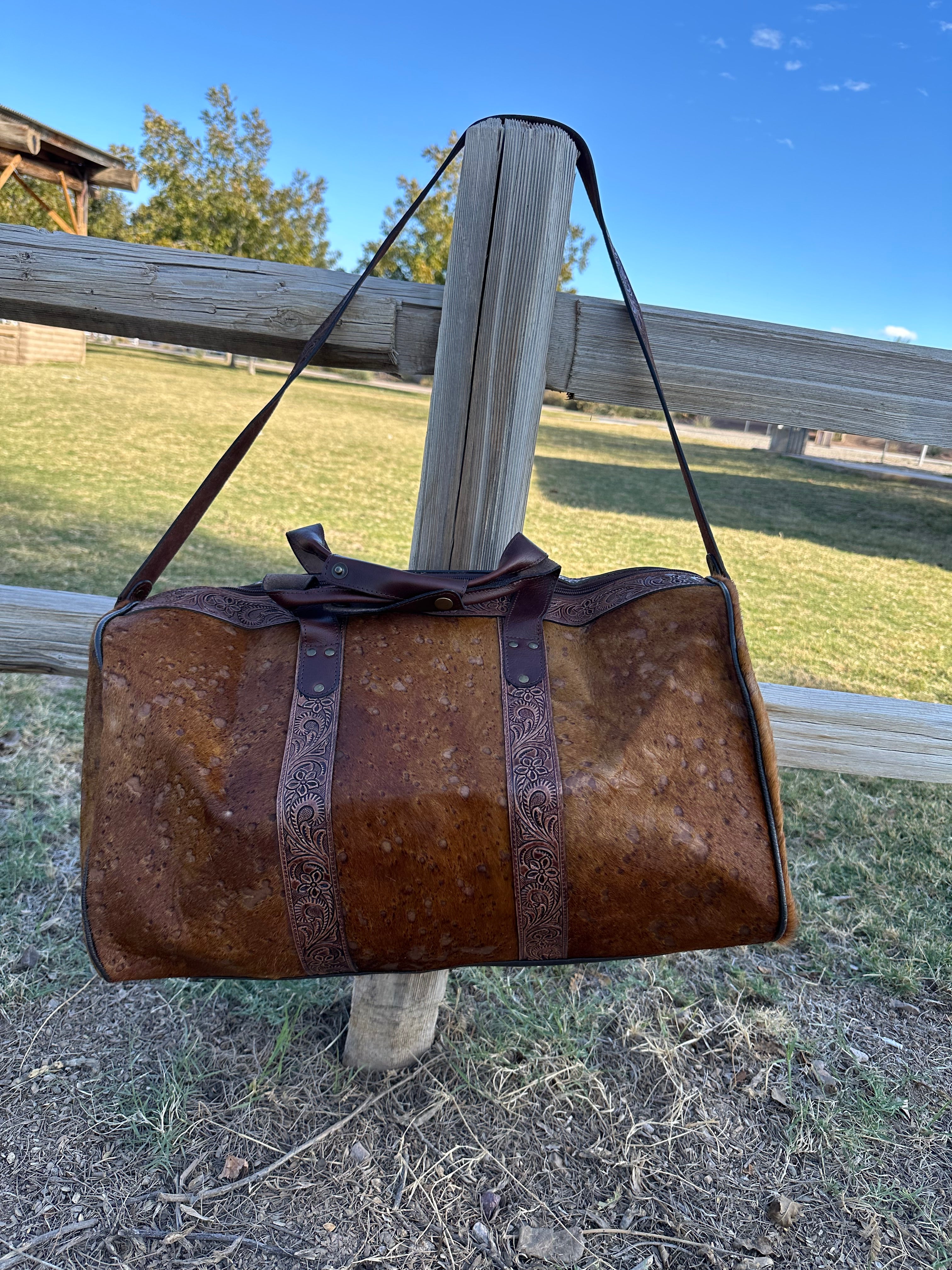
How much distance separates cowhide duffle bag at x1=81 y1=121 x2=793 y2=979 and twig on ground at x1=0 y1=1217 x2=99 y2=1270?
66 centimetres

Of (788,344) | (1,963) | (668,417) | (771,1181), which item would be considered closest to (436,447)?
(668,417)

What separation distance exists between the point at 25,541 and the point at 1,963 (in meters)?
4.64

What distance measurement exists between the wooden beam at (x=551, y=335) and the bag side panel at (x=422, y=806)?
583mm

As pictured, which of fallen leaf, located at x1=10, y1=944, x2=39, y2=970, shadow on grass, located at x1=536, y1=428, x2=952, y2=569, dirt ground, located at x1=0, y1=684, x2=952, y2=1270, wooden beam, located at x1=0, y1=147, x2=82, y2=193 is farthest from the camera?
wooden beam, located at x1=0, y1=147, x2=82, y2=193

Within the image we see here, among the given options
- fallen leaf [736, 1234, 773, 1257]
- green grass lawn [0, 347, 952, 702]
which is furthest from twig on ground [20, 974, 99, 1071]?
green grass lawn [0, 347, 952, 702]

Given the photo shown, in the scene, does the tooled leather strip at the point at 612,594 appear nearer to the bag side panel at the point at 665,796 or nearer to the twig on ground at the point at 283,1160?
the bag side panel at the point at 665,796

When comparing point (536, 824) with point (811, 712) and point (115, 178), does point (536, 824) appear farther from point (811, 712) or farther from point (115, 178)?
Answer: point (115, 178)

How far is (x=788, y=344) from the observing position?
149cm

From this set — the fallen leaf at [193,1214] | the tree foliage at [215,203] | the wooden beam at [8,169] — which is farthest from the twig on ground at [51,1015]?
the tree foliage at [215,203]

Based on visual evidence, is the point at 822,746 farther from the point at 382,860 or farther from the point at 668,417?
the point at 382,860

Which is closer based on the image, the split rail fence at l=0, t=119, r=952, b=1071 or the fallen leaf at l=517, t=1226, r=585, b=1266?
the split rail fence at l=0, t=119, r=952, b=1071

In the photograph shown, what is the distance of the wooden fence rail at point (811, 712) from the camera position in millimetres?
1674

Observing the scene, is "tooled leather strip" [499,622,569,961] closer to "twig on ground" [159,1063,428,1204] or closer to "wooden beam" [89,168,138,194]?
"twig on ground" [159,1063,428,1204]

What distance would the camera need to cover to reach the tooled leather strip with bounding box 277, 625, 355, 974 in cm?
111
